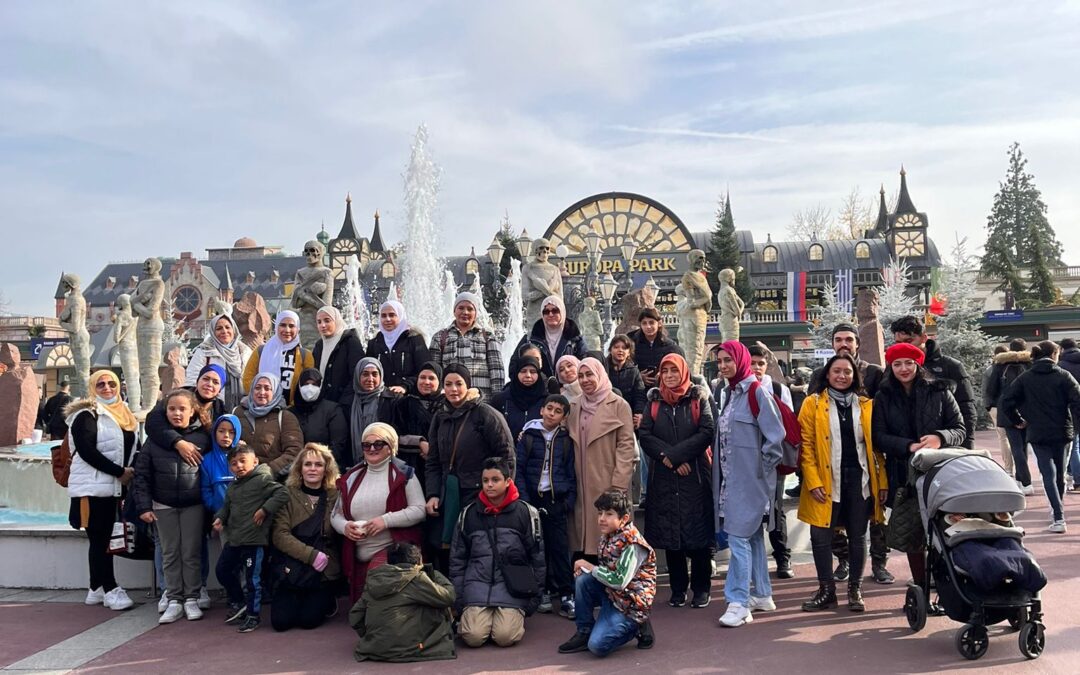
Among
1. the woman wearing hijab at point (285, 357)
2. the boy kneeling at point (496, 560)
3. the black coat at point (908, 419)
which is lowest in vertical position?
the boy kneeling at point (496, 560)

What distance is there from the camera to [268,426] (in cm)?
622

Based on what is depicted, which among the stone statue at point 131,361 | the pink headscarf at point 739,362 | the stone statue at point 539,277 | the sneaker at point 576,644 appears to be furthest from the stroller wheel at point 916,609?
the stone statue at point 131,361

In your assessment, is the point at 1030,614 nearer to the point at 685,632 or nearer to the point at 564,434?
the point at 685,632

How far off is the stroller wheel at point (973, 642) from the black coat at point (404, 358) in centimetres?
419

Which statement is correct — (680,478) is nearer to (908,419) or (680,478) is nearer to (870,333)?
(908,419)

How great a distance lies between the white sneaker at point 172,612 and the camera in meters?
5.85

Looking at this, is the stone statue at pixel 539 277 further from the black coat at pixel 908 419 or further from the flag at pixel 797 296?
the flag at pixel 797 296

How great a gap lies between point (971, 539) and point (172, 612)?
17.0 ft

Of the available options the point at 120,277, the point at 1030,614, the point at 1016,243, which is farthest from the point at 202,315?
the point at 1030,614

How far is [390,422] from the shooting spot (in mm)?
6277

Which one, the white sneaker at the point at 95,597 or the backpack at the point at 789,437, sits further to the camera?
the white sneaker at the point at 95,597

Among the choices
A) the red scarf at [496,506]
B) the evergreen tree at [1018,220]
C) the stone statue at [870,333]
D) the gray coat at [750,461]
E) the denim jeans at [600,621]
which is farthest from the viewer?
the evergreen tree at [1018,220]

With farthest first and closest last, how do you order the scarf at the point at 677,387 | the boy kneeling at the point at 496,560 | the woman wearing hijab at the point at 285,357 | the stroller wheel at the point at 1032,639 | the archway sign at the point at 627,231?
1. the archway sign at the point at 627,231
2. the woman wearing hijab at the point at 285,357
3. the scarf at the point at 677,387
4. the boy kneeling at the point at 496,560
5. the stroller wheel at the point at 1032,639

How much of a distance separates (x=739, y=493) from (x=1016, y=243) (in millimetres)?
73899
